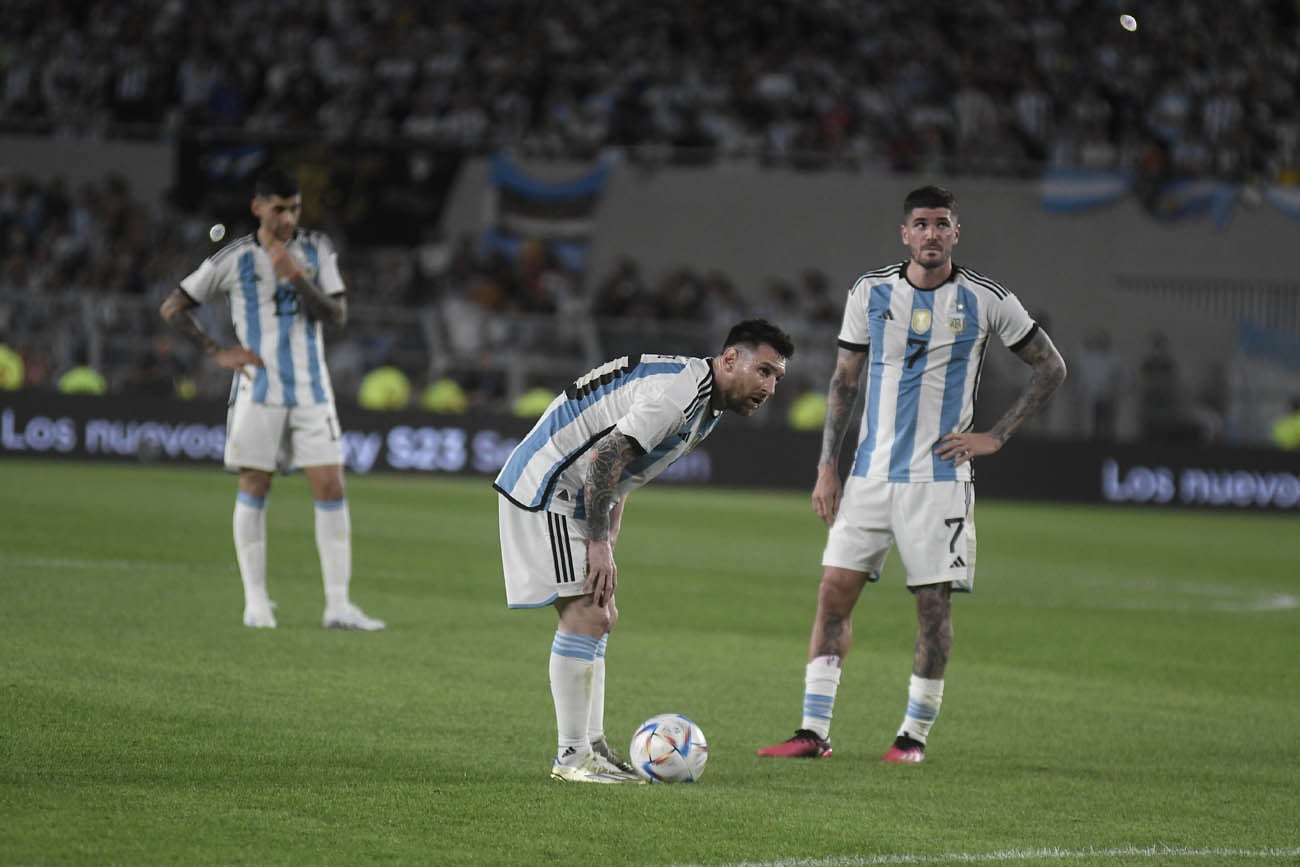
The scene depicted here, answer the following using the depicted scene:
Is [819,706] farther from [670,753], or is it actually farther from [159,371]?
[159,371]

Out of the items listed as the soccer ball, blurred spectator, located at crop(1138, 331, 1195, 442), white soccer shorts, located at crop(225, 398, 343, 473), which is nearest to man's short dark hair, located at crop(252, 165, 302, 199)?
white soccer shorts, located at crop(225, 398, 343, 473)

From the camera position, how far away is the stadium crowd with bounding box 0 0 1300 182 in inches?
1039

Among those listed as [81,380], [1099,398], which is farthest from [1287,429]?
[81,380]

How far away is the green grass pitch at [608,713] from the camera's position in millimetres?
5305

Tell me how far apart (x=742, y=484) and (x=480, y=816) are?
56.6ft

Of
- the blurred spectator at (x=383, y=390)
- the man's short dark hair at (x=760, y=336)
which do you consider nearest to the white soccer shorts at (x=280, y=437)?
the man's short dark hair at (x=760, y=336)

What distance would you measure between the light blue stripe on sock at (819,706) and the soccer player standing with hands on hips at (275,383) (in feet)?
11.1

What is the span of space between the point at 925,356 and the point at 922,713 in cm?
141

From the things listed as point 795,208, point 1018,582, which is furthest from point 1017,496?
point 1018,582

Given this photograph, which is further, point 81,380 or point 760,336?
point 81,380

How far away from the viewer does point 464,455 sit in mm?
22078

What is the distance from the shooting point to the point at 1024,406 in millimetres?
7195

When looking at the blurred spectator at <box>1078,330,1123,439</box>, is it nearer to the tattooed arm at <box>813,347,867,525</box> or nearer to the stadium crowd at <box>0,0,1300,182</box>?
the stadium crowd at <box>0,0,1300,182</box>

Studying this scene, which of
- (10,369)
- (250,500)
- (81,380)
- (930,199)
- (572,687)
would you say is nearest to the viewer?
(572,687)
